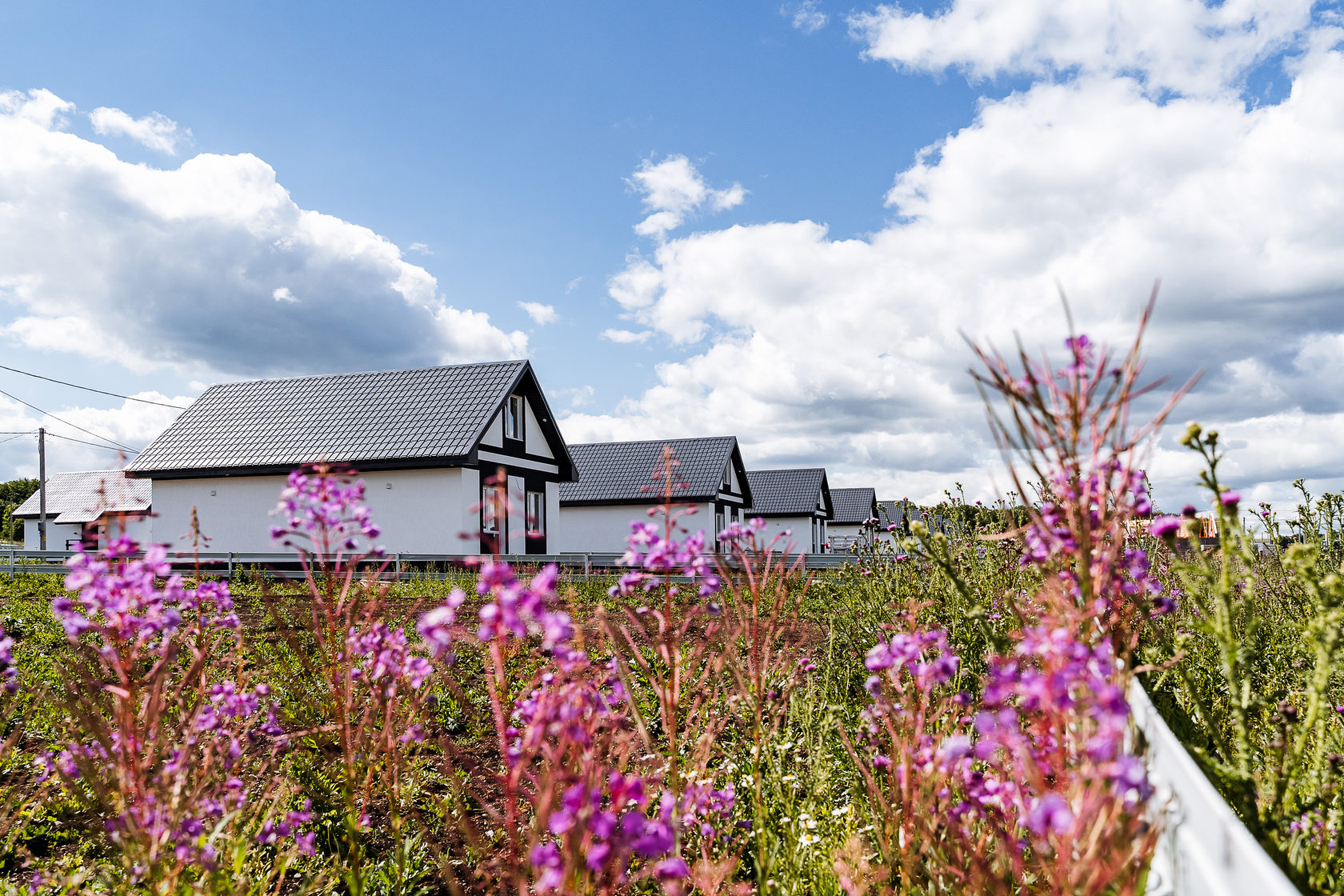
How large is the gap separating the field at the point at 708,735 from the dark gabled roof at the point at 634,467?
23.2 metres

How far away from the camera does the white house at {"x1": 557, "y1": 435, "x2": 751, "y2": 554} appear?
28.0 meters

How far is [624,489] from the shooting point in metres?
28.5

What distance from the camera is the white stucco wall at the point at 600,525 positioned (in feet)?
92.2

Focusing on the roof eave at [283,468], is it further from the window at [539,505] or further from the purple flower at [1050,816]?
the purple flower at [1050,816]

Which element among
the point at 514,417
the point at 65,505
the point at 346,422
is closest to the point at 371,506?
the point at 346,422

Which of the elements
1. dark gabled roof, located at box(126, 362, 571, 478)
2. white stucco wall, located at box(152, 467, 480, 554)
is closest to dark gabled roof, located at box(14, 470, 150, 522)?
dark gabled roof, located at box(126, 362, 571, 478)

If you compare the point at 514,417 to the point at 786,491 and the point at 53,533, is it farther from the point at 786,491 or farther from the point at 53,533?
the point at 53,533

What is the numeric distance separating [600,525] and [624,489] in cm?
174

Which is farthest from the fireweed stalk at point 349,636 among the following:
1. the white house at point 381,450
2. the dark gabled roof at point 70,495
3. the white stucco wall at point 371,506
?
the dark gabled roof at point 70,495

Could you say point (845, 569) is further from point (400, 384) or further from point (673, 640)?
point (400, 384)

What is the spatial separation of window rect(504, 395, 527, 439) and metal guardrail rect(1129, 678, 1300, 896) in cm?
1918

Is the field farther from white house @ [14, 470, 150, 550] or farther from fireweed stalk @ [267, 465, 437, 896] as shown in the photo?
white house @ [14, 470, 150, 550]

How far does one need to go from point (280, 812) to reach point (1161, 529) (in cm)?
360

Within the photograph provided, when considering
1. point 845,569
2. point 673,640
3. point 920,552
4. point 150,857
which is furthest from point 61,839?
point 845,569
